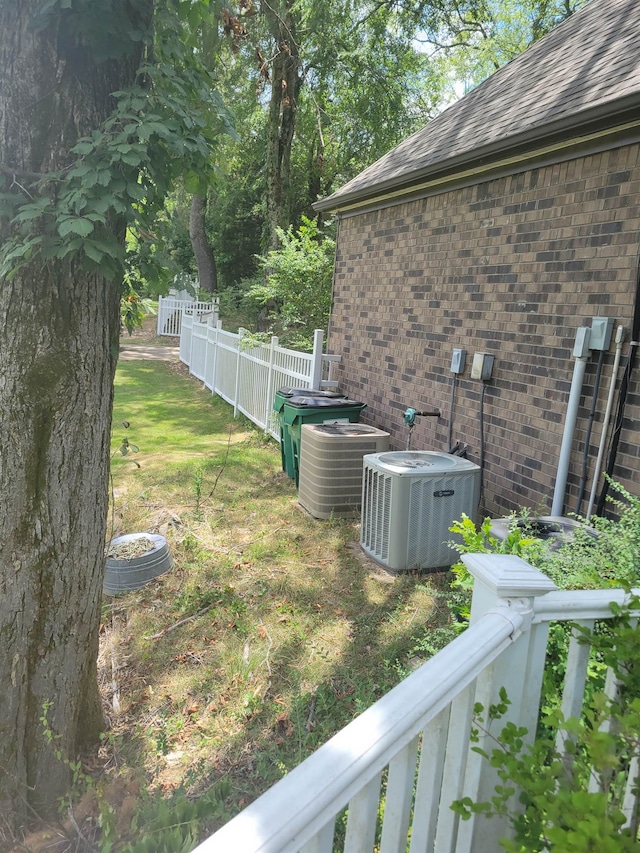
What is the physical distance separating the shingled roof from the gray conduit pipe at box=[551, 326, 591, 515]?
149cm

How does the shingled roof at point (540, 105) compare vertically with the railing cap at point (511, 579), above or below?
above

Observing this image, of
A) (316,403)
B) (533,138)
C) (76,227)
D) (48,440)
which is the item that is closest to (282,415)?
(316,403)

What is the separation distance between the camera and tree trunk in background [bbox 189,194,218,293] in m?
21.5

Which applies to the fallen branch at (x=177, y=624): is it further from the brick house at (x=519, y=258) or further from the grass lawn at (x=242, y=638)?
the brick house at (x=519, y=258)

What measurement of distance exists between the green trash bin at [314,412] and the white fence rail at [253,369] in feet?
3.74

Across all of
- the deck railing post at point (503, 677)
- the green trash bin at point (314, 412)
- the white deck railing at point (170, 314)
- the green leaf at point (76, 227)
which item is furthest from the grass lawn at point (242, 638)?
the white deck railing at point (170, 314)

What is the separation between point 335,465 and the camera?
6266 mm

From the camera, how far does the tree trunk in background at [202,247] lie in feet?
70.4

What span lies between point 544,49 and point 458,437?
181 inches

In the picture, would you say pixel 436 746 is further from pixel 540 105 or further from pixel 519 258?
pixel 540 105

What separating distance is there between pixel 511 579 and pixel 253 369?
30.0 ft

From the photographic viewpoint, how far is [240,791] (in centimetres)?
292

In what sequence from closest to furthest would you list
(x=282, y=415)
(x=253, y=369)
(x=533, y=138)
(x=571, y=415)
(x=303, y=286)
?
(x=571, y=415), (x=533, y=138), (x=282, y=415), (x=253, y=369), (x=303, y=286)

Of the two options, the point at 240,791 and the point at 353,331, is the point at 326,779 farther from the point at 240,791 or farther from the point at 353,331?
the point at 353,331
